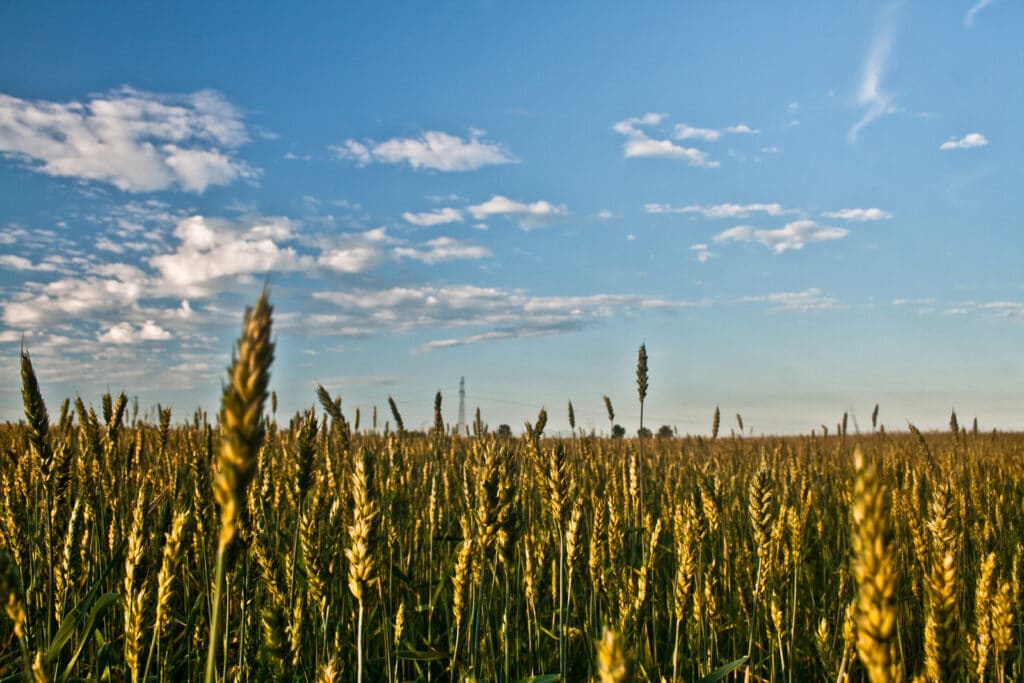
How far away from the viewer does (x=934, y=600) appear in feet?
5.36

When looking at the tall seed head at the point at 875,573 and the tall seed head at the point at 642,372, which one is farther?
the tall seed head at the point at 642,372

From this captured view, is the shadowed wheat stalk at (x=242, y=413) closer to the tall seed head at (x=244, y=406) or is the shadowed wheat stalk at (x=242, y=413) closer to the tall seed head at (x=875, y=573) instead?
the tall seed head at (x=244, y=406)

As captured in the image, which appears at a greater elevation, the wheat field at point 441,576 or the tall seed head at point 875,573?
the tall seed head at point 875,573

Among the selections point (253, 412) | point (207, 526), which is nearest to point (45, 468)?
point (207, 526)

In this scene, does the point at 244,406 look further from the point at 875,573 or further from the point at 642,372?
the point at 642,372

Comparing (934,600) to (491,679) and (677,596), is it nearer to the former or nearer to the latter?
(677,596)

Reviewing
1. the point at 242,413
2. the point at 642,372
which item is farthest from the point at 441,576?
the point at 242,413

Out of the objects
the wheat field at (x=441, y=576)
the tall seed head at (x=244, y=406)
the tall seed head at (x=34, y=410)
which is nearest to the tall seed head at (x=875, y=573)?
the wheat field at (x=441, y=576)

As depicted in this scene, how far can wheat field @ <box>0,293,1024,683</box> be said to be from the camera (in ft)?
5.17

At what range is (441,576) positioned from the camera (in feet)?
13.0

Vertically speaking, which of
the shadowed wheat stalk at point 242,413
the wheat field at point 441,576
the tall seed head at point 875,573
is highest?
the shadowed wheat stalk at point 242,413

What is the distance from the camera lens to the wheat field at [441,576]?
158 cm

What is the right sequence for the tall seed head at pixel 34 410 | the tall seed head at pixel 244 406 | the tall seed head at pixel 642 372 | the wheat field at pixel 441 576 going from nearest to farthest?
1. the tall seed head at pixel 244 406
2. the wheat field at pixel 441 576
3. the tall seed head at pixel 34 410
4. the tall seed head at pixel 642 372

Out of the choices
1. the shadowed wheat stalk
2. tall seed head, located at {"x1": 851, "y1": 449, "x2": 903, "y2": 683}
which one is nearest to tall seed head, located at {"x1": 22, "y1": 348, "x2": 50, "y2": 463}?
the shadowed wheat stalk
